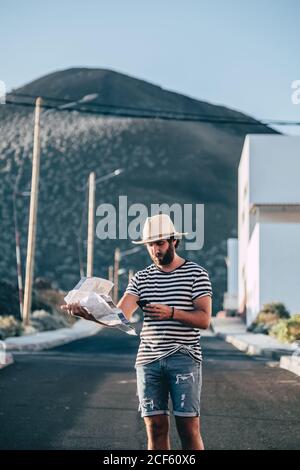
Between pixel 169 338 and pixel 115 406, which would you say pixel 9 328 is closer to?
pixel 115 406

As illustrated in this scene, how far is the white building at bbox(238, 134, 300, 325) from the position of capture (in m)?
43.0

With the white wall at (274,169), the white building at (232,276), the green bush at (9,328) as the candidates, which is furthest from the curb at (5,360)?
the white building at (232,276)

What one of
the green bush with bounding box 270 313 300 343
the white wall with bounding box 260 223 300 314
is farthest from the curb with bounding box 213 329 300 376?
the white wall with bounding box 260 223 300 314

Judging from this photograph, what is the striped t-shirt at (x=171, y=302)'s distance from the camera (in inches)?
253

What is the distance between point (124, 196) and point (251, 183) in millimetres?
94225

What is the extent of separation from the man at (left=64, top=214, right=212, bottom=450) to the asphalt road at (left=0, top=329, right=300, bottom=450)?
2330mm

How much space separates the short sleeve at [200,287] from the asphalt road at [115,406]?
266 cm

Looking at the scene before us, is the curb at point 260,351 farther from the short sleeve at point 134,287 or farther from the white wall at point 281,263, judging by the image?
the short sleeve at point 134,287

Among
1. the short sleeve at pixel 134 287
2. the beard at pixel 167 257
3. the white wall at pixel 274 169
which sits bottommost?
the short sleeve at pixel 134 287

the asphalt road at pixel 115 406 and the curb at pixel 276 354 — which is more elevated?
the asphalt road at pixel 115 406

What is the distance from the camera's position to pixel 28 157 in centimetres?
16175

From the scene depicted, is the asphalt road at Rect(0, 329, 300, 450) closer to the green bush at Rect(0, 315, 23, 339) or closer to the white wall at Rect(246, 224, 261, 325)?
the green bush at Rect(0, 315, 23, 339)

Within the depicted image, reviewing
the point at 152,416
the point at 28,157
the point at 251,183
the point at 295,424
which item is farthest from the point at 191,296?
the point at 28,157

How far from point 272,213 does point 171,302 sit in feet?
145
